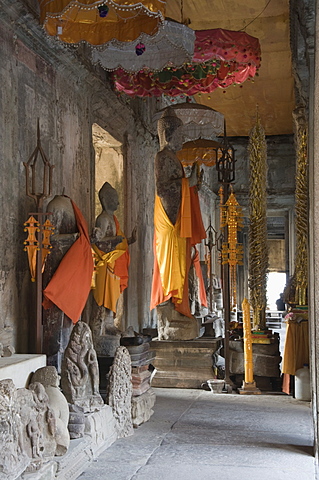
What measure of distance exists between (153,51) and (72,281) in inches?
128

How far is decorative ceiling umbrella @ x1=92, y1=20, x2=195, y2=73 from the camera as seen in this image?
687 centimetres

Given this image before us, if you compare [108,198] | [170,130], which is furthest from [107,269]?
[170,130]

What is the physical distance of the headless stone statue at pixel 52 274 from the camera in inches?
244

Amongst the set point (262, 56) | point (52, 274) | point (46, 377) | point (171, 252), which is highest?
point (262, 56)

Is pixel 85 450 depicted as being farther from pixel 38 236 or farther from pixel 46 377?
pixel 38 236

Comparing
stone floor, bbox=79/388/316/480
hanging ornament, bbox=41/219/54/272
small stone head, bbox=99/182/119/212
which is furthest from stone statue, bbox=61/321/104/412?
small stone head, bbox=99/182/119/212

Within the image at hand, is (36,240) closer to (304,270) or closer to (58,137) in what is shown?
(58,137)

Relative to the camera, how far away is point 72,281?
247 inches

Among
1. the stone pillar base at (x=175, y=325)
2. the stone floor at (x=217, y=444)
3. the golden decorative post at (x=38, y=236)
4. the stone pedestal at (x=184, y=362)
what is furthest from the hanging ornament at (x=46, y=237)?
the stone pedestal at (x=184, y=362)

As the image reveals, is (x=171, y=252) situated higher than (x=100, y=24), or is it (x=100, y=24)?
(x=100, y=24)

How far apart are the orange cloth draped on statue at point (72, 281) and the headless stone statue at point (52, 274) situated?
2.9 inches

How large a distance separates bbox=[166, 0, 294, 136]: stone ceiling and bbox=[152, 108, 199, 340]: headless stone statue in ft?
5.71

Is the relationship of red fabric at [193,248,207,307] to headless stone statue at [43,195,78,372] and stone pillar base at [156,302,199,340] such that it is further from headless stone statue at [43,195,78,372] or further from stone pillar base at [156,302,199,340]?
headless stone statue at [43,195,78,372]

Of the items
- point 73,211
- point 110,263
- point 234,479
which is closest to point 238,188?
point 110,263
